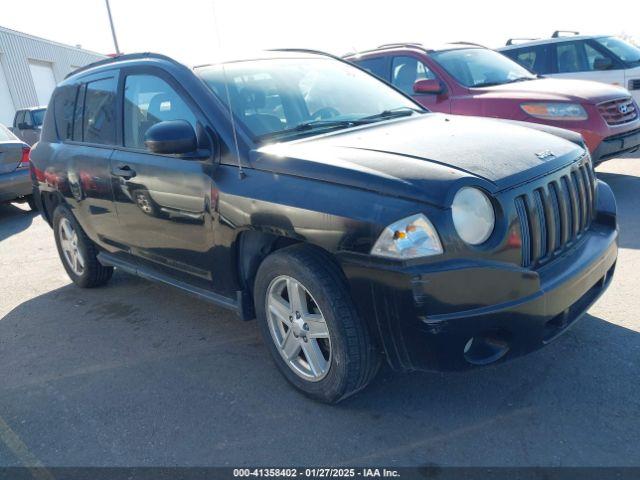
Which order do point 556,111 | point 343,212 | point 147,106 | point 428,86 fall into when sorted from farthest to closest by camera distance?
point 428,86
point 556,111
point 147,106
point 343,212

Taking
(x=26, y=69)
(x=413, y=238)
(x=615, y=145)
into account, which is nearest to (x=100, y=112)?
(x=413, y=238)

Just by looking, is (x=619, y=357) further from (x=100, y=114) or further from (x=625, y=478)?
(x=100, y=114)

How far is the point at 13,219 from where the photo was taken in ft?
29.9

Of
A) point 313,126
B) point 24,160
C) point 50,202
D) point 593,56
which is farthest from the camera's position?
point 593,56

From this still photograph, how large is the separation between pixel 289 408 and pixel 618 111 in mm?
5463

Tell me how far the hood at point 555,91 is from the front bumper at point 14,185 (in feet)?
22.1

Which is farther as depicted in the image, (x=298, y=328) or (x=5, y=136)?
(x=5, y=136)

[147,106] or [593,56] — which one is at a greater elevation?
[147,106]

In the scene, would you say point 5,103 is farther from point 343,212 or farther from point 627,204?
point 343,212

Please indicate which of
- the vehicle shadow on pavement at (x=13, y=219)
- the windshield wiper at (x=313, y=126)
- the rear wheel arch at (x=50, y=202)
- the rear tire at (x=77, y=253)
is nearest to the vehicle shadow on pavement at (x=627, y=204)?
the windshield wiper at (x=313, y=126)

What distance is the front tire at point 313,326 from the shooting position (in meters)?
2.65

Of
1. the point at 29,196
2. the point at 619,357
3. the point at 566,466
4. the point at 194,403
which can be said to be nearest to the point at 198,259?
the point at 194,403

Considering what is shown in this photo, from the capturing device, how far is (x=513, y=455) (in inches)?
96.2

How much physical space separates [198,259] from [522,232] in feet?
6.24
